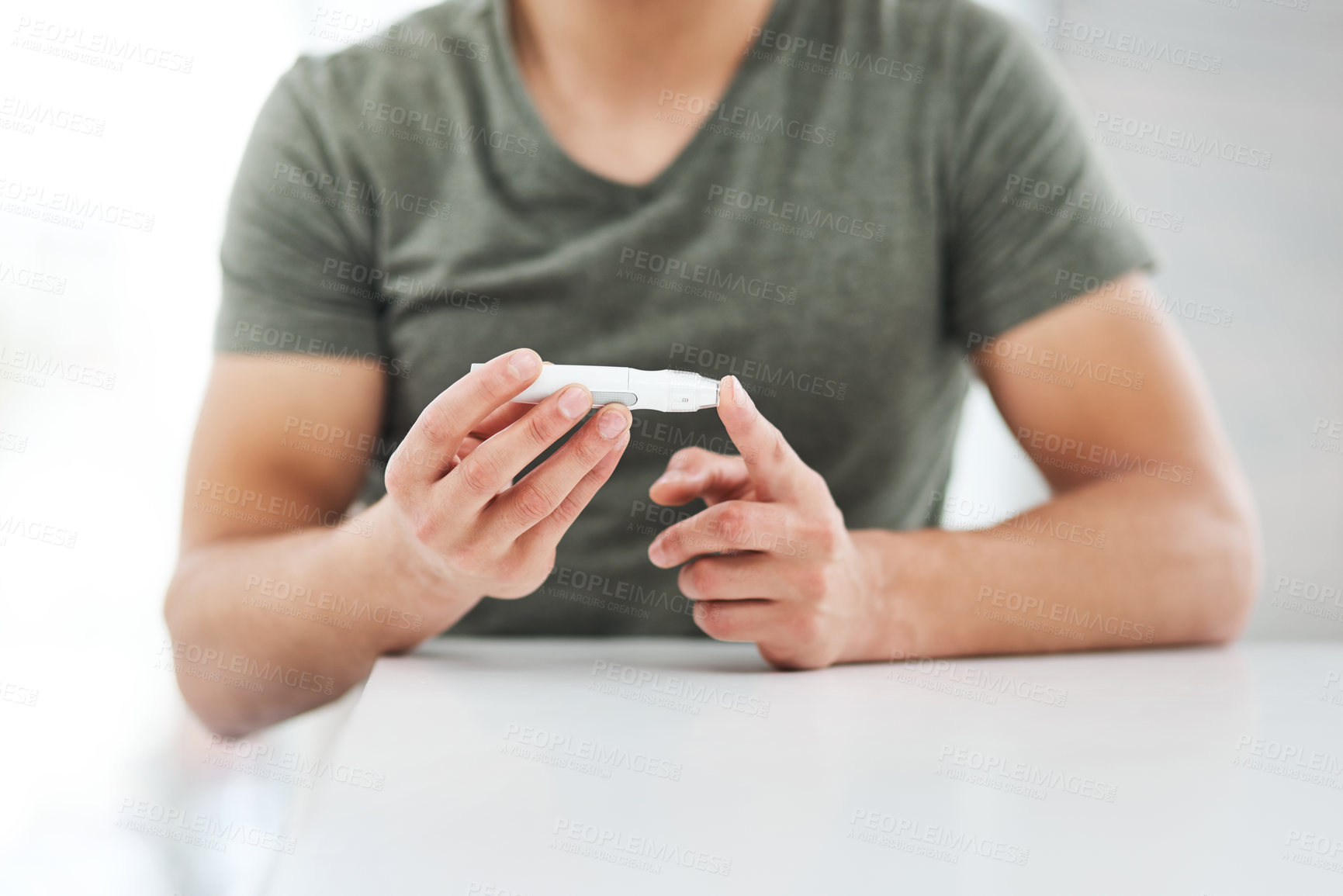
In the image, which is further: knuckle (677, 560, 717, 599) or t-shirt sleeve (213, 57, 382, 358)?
t-shirt sleeve (213, 57, 382, 358)

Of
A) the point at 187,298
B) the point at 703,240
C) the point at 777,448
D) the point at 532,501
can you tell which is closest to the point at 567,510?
the point at 532,501

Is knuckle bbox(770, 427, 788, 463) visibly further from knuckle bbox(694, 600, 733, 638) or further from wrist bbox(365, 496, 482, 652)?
wrist bbox(365, 496, 482, 652)

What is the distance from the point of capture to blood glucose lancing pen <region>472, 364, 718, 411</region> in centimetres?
44

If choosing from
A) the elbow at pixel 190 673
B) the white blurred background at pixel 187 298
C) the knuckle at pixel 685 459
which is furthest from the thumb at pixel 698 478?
the white blurred background at pixel 187 298

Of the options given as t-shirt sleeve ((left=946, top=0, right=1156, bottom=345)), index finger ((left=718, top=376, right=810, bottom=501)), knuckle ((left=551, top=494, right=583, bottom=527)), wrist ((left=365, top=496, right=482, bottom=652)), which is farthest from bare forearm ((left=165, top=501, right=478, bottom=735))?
t-shirt sleeve ((left=946, top=0, right=1156, bottom=345))

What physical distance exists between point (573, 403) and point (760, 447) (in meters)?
0.12

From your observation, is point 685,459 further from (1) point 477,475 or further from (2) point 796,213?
(2) point 796,213

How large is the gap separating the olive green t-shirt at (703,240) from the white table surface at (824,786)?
10.9 inches

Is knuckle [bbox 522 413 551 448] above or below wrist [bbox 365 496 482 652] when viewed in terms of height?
above

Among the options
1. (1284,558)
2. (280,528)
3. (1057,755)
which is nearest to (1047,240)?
(1057,755)

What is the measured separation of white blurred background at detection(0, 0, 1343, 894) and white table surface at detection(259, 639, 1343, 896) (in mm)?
915

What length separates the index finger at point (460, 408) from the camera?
0.42 m

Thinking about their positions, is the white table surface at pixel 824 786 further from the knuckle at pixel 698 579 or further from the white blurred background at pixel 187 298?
the white blurred background at pixel 187 298

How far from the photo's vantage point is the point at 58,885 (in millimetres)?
1068
